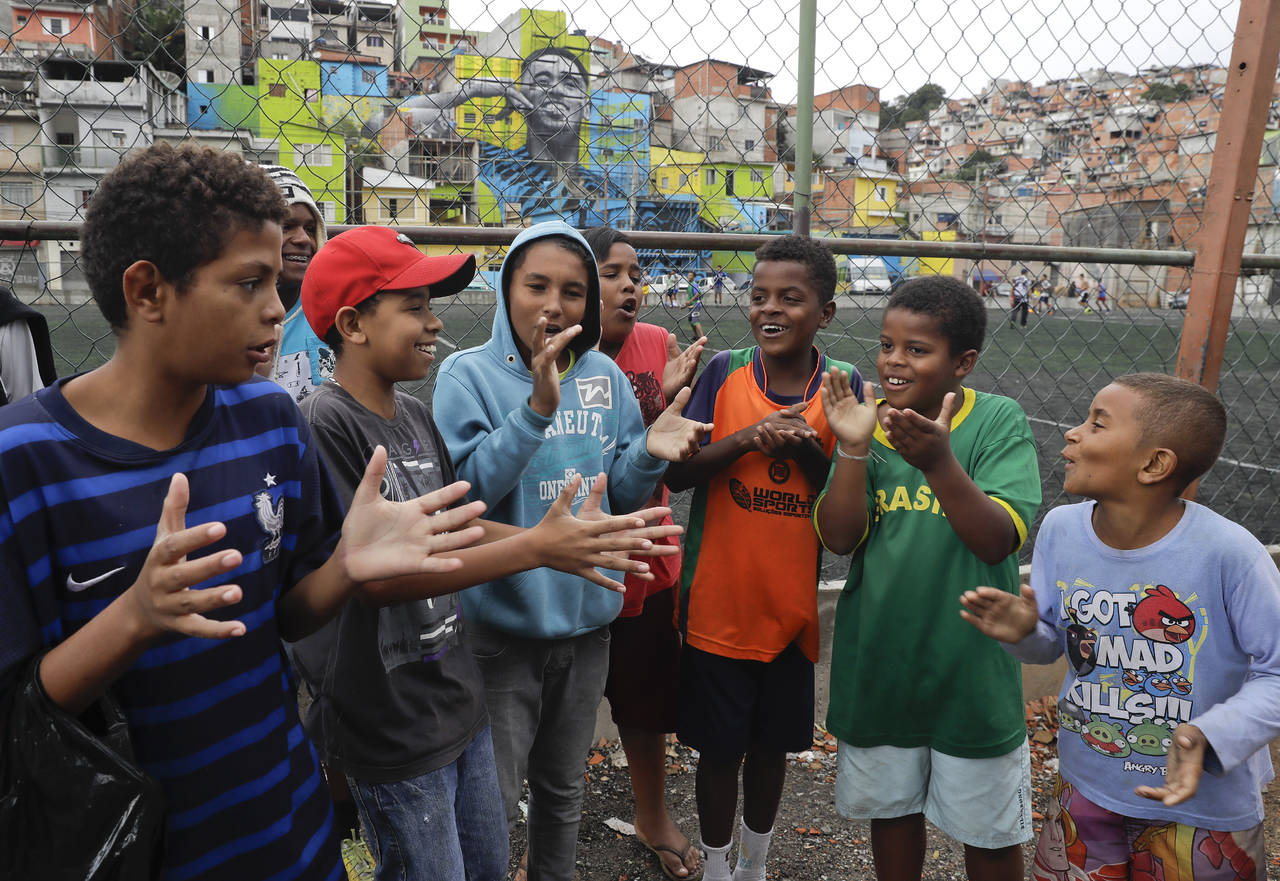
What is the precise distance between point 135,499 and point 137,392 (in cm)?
15

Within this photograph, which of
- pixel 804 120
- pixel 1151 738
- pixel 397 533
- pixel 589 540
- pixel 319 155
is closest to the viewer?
pixel 397 533

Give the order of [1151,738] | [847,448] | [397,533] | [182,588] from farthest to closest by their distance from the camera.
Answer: [847,448] < [1151,738] < [397,533] < [182,588]

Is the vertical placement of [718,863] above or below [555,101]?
below

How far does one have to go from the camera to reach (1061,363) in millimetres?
20328

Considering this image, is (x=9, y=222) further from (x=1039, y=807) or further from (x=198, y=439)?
(x=1039, y=807)

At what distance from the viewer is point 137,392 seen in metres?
1.21

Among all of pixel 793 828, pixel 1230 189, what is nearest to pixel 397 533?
pixel 793 828

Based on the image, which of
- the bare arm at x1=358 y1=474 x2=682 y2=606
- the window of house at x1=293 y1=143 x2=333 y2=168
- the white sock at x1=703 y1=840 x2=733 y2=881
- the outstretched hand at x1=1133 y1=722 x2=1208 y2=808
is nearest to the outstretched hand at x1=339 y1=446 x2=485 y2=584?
the bare arm at x1=358 y1=474 x2=682 y2=606

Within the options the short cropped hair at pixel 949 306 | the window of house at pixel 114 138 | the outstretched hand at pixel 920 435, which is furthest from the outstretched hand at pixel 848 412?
the window of house at pixel 114 138

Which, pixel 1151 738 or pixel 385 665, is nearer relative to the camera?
pixel 385 665

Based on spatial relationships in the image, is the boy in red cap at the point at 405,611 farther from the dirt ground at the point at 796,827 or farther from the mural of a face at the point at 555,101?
the mural of a face at the point at 555,101

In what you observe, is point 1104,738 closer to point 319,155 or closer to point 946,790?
point 946,790

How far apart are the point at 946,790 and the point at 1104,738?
1.25 ft

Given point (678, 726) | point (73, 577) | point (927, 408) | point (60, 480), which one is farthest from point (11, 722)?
point (927, 408)
